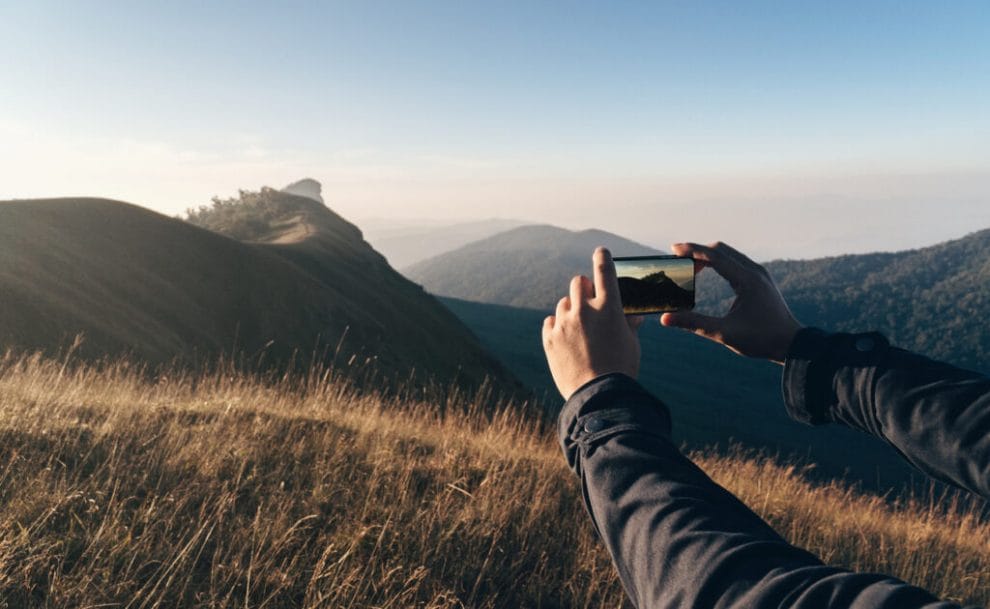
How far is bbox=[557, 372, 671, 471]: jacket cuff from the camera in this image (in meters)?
1.15

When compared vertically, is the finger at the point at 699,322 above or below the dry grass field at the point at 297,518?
above

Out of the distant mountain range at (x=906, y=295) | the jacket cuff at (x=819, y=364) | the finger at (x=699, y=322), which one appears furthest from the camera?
the distant mountain range at (x=906, y=295)

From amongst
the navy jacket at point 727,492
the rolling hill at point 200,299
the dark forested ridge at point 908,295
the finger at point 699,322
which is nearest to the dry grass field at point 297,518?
the rolling hill at point 200,299

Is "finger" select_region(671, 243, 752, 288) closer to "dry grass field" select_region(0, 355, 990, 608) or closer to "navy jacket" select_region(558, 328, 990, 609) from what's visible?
"navy jacket" select_region(558, 328, 990, 609)

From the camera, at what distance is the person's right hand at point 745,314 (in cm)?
177

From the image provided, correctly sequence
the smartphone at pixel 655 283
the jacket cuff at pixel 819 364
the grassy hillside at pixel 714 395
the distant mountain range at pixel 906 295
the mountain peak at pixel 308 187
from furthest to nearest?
the mountain peak at pixel 308 187
the distant mountain range at pixel 906 295
the grassy hillside at pixel 714 395
the smartphone at pixel 655 283
the jacket cuff at pixel 819 364

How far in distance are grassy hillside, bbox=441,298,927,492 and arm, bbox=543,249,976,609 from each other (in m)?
40.2

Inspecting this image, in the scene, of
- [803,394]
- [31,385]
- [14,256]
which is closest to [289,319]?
[14,256]

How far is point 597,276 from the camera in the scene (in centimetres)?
132

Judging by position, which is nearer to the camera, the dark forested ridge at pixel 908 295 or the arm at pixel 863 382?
the arm at pixel 863 382

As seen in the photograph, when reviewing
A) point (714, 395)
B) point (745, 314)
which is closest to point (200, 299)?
point (745, 314)

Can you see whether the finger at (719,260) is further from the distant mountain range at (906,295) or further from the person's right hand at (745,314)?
the distant mountain range at (906,295)

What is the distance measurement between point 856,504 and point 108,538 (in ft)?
25.3

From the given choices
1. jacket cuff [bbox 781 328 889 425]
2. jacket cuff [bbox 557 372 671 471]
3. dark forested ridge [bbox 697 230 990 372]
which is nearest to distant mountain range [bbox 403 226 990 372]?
dark forested ridge [bbox 697 230 990 372]
